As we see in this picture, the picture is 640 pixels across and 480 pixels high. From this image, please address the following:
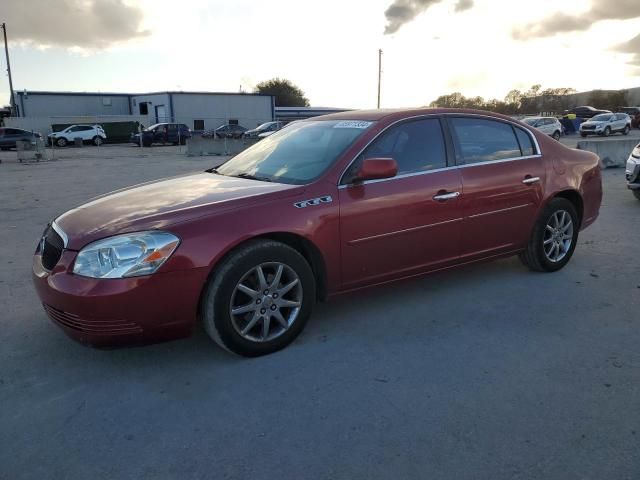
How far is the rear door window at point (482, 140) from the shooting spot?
4.31 meters

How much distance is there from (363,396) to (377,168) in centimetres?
154

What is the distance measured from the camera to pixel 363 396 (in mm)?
2914

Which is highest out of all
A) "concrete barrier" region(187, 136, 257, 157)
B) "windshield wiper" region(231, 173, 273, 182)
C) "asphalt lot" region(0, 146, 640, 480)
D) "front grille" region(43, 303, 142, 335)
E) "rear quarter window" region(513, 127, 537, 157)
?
"rear quarter window" region(513, 127, 537, 157)

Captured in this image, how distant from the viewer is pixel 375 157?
3848 mm

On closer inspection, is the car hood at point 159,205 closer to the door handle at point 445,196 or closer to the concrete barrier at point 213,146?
the door handle at point 445,196

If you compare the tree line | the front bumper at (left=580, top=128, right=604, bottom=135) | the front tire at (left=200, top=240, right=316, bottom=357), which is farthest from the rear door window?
the tree line

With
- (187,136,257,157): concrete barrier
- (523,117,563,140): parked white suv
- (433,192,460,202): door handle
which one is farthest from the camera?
(523,117,563,140): parked white suv

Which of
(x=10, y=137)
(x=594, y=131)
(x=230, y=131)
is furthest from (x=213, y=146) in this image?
(x=594, y=131)

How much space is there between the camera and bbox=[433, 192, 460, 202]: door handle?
404 cm

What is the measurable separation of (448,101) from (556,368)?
63.1 meters

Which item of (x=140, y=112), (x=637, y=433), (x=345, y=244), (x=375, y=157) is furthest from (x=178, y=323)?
(x=140, y=112)

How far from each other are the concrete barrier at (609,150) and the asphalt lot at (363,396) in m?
11.1

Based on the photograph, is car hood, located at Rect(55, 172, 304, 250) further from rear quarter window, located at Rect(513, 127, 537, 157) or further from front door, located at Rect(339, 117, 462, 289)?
rear quarter window, located at Rect(513, 127, 537, 157)

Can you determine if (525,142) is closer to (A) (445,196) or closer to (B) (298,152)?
(A) (445,196)
